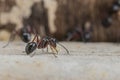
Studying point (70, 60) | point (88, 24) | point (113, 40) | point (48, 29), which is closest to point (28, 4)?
point (48, 29)

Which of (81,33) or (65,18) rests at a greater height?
(65,18)

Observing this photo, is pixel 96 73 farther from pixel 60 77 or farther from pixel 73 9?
pixel 73 9

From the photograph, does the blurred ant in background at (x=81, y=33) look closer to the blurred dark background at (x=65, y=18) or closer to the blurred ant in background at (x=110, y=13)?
the blurred dark background at (x=65, y=18)

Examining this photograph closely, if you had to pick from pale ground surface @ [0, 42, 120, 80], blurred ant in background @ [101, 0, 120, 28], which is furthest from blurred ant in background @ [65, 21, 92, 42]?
pale ground surface @ [0, 42, 120, 80]

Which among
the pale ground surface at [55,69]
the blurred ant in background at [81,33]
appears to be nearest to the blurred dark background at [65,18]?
the blurred ant in background at [81,33]

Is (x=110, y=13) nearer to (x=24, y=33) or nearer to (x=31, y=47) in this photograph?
(x=24, y=33)

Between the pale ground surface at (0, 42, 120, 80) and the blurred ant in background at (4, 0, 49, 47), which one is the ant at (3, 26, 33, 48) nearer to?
the blurred ant in background at (4, 0, 49, 47)

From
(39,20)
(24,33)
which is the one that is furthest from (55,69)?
(39,20)

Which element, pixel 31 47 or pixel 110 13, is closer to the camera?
pixel 31 47

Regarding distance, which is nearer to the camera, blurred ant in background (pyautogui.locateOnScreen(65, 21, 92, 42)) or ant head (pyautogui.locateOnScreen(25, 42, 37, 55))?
ant head (pyautogui.locateOnScreen(25, 42, 37, 55))
